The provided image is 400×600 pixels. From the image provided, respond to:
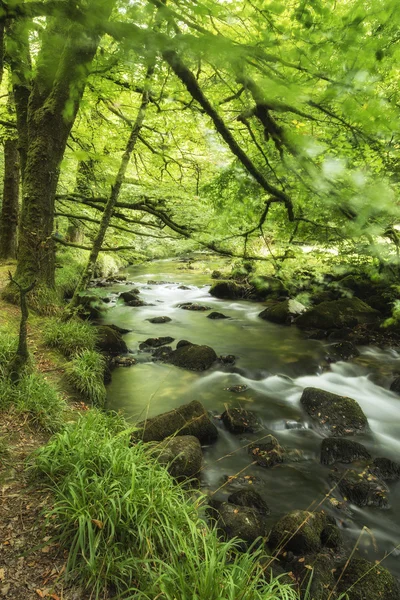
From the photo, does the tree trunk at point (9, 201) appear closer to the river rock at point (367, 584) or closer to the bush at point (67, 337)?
the bush at point (67, 337)

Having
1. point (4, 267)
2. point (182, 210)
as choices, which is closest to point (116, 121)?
point (182, 210)

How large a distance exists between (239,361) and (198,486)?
16.8ft

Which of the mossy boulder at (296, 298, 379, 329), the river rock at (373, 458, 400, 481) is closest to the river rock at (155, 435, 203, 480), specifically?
the river rock at (373, 458, 400, 481)

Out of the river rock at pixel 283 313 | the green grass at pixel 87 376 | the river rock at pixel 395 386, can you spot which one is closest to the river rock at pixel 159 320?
the river rock at pixel 283 313

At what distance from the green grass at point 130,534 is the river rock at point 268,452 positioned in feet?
7.92

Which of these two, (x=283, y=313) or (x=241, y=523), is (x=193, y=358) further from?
(x=283, y=313)

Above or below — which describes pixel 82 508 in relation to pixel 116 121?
below

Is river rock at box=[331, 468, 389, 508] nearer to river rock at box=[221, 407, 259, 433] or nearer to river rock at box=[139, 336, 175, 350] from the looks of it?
river rock at box=[221, 407, 259, 433]

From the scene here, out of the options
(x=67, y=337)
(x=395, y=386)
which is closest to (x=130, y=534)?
(x=67, y=337)

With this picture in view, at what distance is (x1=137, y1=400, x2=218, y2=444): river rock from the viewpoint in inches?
216

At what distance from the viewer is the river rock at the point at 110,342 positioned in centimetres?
934

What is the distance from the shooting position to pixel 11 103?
379 inches

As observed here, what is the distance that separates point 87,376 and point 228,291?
37.7 ft

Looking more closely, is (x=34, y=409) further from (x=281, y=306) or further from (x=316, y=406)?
(x=281, y=306)
